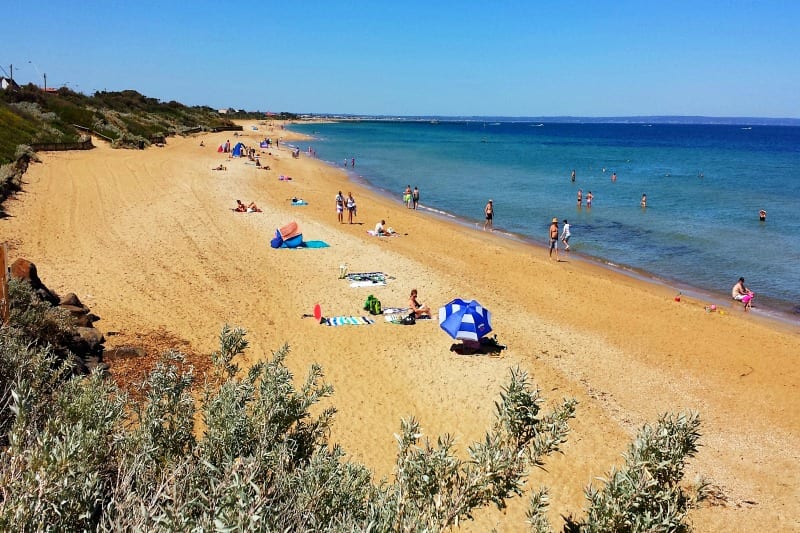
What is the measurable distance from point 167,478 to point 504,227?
24.5 meters

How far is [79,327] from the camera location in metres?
10.5

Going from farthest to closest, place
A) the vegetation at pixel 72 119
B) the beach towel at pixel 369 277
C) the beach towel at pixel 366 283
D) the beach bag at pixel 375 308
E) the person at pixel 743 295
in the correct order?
the vegetation at pixel 72 119
the person at pixel 743 295
the beach towel at pixel 369 277
the beach towel at pixel 366 283
the beach bag at pixel 375 308

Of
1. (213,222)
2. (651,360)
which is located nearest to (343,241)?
(213,222)

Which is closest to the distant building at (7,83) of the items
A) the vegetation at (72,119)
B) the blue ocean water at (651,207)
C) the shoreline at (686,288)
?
the vegetation at (72,119)

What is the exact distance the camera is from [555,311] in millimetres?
15023

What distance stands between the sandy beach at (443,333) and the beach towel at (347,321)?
0.72 ft

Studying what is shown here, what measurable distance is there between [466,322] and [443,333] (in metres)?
1.31

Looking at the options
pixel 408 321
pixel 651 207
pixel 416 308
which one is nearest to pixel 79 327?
pixel 408 321

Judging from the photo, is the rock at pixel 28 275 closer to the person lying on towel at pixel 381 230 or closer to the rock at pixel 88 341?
the rock at pixel 88 341

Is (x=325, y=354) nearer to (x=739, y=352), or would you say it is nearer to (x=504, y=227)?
(x=739, y=352)

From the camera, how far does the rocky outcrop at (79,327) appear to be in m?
9.30

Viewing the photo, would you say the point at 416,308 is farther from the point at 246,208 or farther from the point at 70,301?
the point at 246,208

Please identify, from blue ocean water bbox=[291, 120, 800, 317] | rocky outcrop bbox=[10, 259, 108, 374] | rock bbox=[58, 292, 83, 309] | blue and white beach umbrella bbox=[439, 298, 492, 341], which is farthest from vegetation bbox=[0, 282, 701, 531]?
blue ocean water bbox=[291, 120, 800, 317]

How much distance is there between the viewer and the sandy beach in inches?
344
